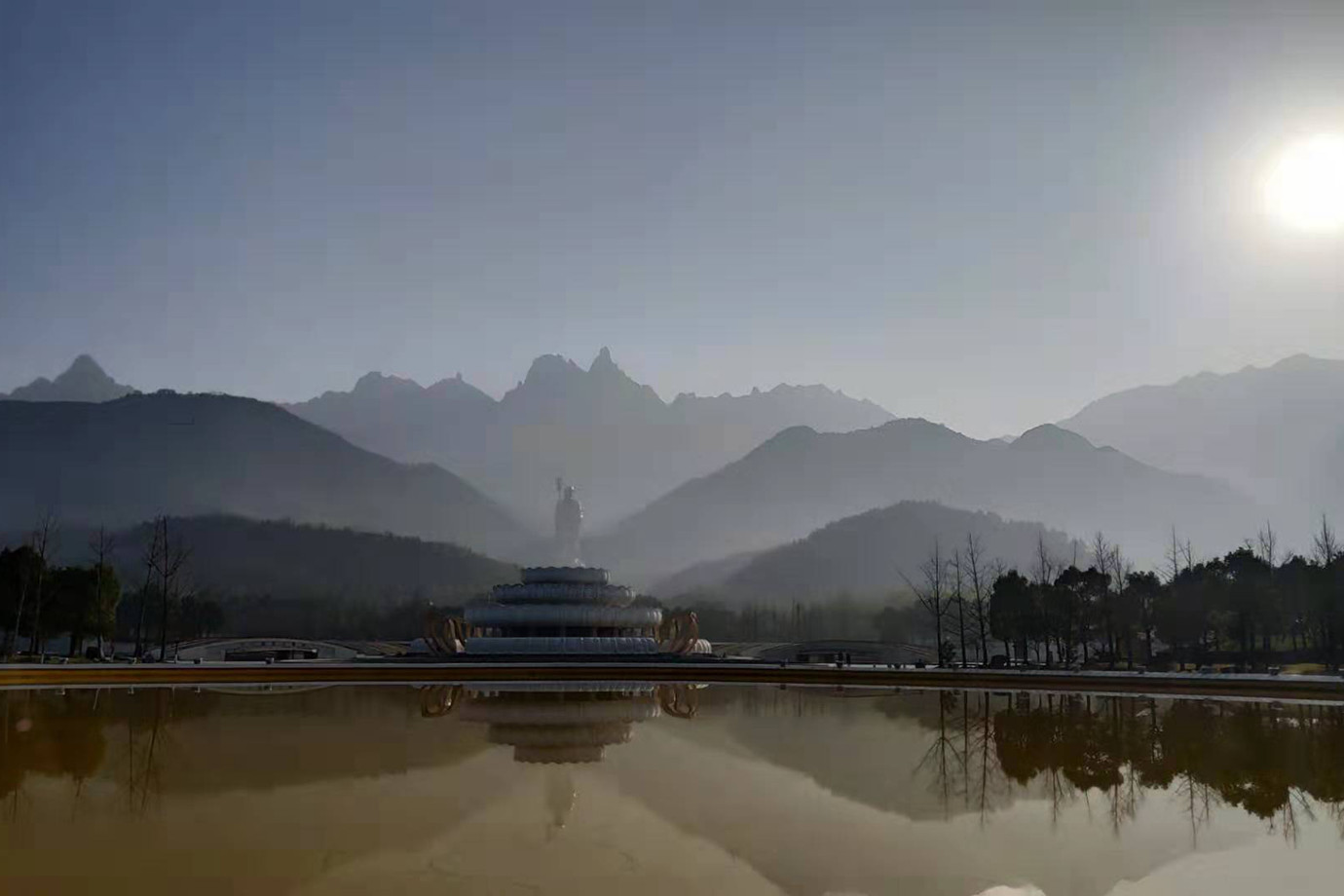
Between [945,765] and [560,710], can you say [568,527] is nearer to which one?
[560,710]

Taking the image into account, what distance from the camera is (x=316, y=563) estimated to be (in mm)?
135750

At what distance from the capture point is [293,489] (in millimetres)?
186500

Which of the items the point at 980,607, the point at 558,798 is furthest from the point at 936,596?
the point at 558,798

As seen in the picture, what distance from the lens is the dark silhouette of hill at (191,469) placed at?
539ft

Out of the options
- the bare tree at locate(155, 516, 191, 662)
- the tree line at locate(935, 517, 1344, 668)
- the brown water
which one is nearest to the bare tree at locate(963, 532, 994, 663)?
the tree line at locate(935, 517, 1344, 668)

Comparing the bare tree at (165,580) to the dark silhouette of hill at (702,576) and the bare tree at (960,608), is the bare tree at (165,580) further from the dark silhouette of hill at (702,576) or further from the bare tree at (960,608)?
the dark silhouette of hill at (702,576)

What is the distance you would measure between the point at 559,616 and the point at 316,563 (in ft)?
320

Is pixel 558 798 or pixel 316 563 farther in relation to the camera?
pixel 316 563

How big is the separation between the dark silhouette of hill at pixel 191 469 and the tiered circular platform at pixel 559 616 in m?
129

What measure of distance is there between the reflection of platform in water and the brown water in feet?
0.54

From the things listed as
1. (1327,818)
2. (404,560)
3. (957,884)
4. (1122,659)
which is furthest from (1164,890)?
(404,560)

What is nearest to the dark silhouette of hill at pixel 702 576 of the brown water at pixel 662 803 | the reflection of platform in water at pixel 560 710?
the reflection of platform in water at pixel 560 710

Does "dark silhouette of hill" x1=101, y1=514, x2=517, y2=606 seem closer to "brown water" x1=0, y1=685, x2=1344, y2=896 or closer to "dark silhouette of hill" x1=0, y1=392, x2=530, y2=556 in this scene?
"dark silhouette of hill" x1=0, y1=392, x2=530, y2=556

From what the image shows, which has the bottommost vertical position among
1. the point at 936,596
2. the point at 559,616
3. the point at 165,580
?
the point at 559,616
